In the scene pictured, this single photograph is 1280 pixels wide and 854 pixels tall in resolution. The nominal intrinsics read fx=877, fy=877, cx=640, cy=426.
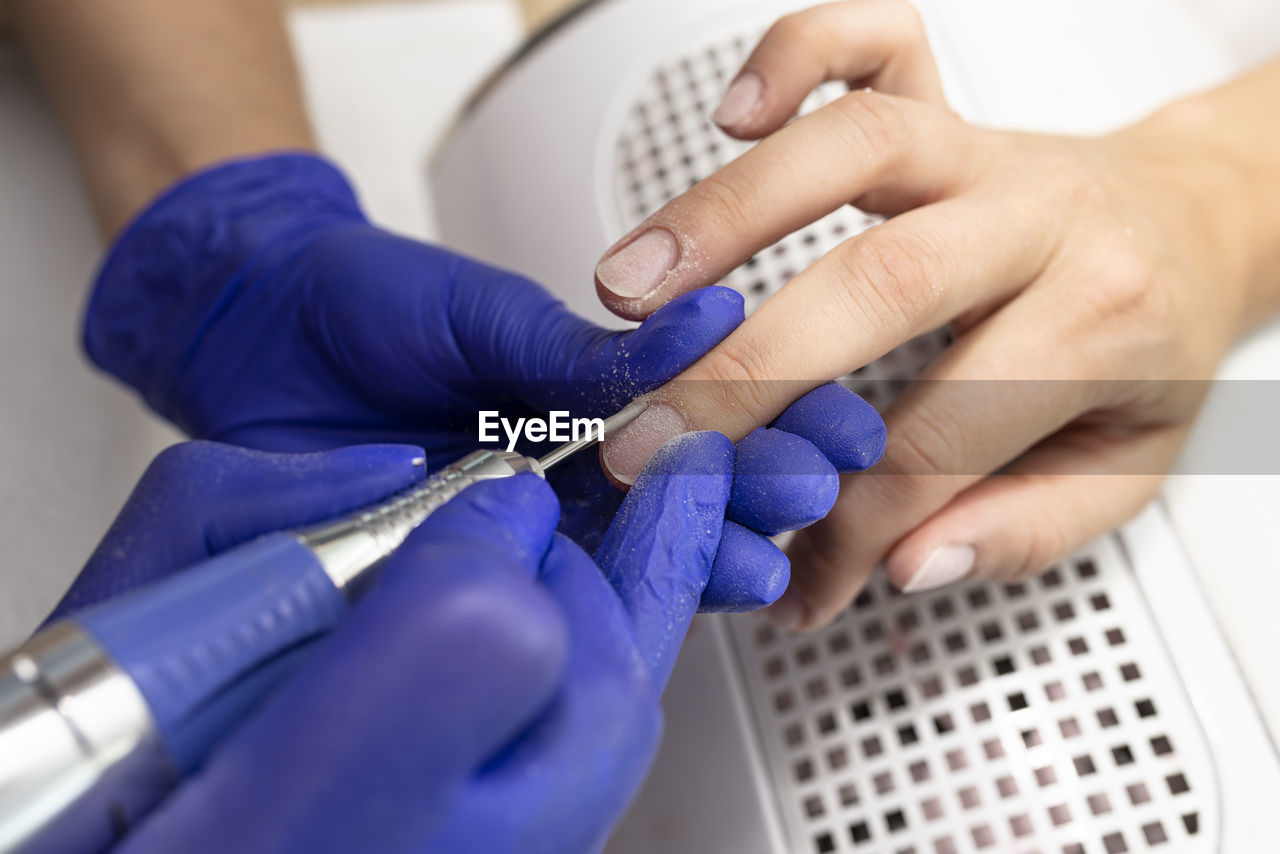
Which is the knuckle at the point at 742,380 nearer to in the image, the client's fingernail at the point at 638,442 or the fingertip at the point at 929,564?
the client's fingernail at the point at 638,442

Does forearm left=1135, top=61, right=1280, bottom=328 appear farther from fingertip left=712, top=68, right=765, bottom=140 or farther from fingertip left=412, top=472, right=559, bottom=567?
fingertip left=412, top=472, right=559, bottom=567

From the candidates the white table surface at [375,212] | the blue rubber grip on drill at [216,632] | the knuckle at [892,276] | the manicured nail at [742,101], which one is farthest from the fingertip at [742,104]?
the blue rubber grip on drill at [216,632]

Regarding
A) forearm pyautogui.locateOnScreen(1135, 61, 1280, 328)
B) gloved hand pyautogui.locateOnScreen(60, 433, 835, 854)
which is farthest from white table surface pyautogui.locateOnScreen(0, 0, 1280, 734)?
gloved hand pyautogui.locateOnScreen(60, 433, 835, 854)

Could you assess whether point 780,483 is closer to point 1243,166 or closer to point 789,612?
point 789,612

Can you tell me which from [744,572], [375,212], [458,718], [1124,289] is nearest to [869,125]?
[1124,289]

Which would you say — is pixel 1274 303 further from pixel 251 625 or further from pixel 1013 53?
pixel 251 625

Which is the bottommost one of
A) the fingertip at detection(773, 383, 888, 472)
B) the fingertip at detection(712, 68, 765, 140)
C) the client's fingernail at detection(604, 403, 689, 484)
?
the fingertip at detection(773, 383, 888, 472)

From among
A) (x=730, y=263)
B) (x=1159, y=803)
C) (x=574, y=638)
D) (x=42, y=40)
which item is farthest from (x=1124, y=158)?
(x=42, y=40)
